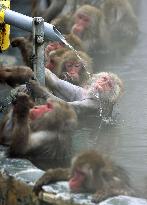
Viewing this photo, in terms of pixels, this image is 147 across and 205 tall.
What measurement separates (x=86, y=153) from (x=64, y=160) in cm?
108

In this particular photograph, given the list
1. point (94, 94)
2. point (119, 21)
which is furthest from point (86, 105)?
point (119, 21)

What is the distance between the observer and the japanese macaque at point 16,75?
800cm

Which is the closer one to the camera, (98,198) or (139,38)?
(98,198)

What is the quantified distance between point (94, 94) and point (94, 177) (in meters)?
3.28

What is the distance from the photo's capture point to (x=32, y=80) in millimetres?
7488

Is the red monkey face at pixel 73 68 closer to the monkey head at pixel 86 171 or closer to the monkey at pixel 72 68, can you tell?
the monkey at pixel 72 68

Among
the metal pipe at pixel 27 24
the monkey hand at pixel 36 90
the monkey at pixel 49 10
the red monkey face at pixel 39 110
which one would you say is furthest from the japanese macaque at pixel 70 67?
the monkey at pixel 49 10

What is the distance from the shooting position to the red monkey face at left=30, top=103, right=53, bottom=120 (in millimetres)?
7240

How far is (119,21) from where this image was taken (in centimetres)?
1327

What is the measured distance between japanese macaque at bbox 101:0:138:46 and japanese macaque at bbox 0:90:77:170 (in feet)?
19.6

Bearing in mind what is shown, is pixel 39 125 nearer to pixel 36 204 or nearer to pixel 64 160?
pixel 64 160

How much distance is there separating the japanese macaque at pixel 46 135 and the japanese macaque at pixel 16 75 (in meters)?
0.73

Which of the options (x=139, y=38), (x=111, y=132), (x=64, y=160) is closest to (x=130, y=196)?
(x=64, y=160)

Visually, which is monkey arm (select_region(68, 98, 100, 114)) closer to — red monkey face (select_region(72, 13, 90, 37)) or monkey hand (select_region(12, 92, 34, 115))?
monkey hand (select_region(12, 92, 34, 115))
